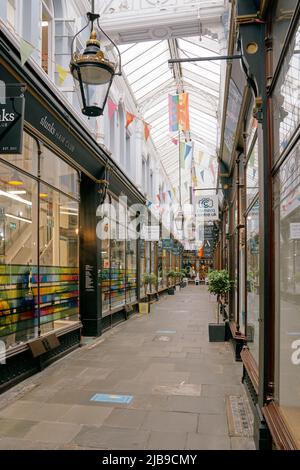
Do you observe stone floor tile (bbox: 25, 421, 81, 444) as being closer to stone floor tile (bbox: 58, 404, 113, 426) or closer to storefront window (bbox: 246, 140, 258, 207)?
stone floor tile (bbox: 58, 404, 113, 426)

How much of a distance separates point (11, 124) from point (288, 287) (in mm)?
4109

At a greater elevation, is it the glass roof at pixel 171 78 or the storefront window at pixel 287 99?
the glass roof at pixel 171 78

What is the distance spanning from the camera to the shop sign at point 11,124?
5668 mm

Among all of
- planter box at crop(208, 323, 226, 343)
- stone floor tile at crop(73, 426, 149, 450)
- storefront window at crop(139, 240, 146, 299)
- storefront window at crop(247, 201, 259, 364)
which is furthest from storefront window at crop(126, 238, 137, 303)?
stone floor tile at crop(73, 426, 149, 450)

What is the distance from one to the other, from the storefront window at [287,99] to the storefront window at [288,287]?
0.75 ft

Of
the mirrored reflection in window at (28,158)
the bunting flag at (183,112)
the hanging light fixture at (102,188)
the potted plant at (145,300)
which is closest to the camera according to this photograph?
the mirrored reflection in window at (28,158)

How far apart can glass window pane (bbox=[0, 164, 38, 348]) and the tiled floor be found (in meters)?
0.90

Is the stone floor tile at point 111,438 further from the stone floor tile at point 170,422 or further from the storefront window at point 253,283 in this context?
the storefront window at point 253,283

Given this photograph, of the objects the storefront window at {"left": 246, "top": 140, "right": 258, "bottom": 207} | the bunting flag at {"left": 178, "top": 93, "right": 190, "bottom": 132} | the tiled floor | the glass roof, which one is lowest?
the tiled floor

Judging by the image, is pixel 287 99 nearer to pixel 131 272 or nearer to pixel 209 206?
pixel 131 272

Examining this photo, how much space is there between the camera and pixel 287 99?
3531 millimetres

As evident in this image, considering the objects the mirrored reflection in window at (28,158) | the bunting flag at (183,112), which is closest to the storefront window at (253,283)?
the mirrored reflection in window at (28,158)

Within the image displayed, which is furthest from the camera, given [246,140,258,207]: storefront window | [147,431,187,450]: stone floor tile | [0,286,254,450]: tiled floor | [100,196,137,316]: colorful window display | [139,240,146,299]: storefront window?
[139,240,146,299]: storefront window

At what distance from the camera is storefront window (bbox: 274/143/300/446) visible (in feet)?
10.6
